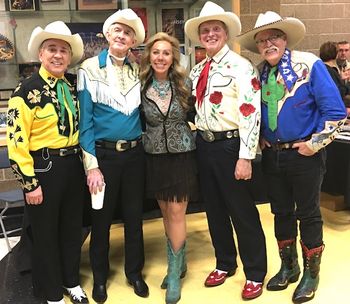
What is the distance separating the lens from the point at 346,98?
468cm

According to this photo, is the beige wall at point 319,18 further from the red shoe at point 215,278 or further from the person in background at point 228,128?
the red shoe at point 215,278

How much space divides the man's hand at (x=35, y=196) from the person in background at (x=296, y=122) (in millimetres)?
1169

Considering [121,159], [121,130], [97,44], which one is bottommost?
[121,159]

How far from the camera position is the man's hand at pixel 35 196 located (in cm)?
216

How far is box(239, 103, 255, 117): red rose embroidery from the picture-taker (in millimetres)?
2234

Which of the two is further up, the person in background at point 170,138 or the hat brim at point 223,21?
the hat brim at point 223,21

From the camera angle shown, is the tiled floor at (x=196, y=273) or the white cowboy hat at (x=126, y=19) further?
the tiled floor at (x=196, y=273)

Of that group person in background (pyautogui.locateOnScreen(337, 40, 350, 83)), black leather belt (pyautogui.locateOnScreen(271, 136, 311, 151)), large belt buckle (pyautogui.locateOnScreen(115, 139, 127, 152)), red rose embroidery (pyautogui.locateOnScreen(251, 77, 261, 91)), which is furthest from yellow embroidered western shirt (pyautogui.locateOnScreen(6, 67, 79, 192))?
person in background (pyautogui.locateOnScreen(337, 40, 350, 83))

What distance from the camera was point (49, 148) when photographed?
7.19ft

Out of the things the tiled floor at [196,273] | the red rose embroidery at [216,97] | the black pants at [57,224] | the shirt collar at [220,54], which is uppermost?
the shirt collar at [220,54]

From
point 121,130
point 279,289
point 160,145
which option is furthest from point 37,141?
point 279,289


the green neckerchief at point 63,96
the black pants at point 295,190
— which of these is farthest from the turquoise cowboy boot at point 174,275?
the green neckerchief at point 63,96

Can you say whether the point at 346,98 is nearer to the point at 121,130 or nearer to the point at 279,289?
the point at 279,289

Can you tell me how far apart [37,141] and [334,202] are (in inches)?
106
